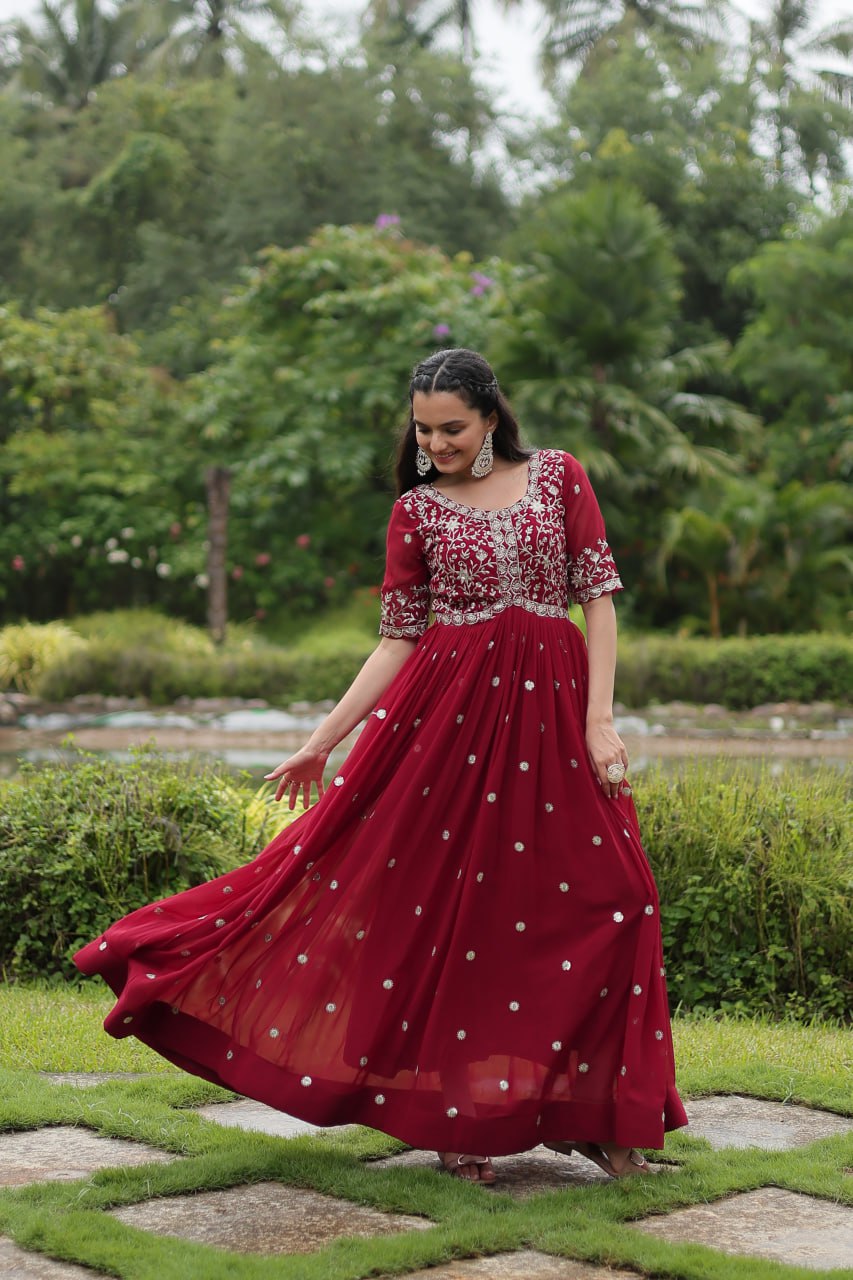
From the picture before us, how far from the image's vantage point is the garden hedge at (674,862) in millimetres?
4699

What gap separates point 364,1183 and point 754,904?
7.47ft

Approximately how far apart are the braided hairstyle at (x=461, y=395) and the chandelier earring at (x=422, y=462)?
0.01 meters

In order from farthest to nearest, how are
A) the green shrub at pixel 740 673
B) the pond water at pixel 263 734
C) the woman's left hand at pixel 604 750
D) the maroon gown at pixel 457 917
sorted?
the green shrub at pixel 740 673 < the pond water at pixel 263 734 < the woman's left hand at pixel 604 750 < the maroon gown at pixel 457 917

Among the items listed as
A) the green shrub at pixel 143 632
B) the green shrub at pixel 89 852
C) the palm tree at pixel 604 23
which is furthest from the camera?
the palm tree at pixel 604 23

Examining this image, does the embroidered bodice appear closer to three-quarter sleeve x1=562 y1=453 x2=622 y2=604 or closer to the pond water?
three-quarter sleeve x1=562 y1=453 x2=622 y2=604

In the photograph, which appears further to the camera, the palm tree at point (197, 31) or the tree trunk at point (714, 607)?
the palm tree at point (197, 31)

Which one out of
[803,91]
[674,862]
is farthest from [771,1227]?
[803,91]

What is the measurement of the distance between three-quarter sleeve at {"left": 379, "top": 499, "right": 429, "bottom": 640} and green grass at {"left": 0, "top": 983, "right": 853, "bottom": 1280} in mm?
1125

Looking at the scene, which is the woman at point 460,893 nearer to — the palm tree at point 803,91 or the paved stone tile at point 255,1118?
the paved stone tile at point 255,1118

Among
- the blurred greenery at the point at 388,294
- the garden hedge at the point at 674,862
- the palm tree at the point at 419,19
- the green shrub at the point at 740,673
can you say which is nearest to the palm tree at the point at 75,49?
the blurred greenery at the point at 388,294

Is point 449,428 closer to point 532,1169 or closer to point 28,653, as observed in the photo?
point 532,1169

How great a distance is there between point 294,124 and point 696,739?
56.3ft

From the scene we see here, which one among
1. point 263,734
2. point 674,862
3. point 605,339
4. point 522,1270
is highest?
point 605,339

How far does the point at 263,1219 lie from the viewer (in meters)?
2.64
